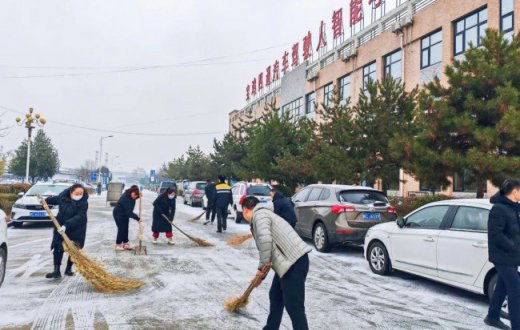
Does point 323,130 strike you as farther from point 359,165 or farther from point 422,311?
point 422,311

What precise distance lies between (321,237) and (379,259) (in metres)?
2.33

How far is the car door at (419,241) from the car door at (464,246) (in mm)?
178

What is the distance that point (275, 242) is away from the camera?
3.71 meters

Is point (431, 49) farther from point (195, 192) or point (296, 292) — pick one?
point (296, 292)

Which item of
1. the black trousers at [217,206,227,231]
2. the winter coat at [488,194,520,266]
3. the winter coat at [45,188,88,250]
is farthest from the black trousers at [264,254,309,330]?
the black trousers at [217,206,227,231]

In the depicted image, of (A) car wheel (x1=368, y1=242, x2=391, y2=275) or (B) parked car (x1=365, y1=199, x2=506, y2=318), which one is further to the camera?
(A) car wheel (x1=368, y1=242, x2=391, y2=275)

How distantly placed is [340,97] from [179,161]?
59102mm

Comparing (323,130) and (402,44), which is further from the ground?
(402,44)

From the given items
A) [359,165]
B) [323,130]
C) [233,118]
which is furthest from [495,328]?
[233,118]

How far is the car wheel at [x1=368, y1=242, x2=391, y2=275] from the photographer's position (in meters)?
7.43

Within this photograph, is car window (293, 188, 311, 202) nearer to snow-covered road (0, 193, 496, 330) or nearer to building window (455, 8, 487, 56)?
snow-covered road (0, 193, 496, 330)

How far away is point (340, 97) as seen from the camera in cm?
1884

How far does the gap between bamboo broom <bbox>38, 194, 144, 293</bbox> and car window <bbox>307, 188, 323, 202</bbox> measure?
5152 millimetres

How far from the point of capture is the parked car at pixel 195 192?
26705 mm
